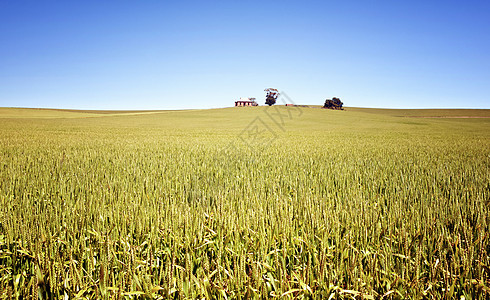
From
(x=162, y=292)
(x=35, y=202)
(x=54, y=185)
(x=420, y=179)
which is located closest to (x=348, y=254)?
(x=162, y=292)

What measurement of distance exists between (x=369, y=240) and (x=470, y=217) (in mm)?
1529

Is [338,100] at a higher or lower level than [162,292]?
higher

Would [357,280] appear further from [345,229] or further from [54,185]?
[54,185]

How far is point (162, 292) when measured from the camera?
5.22ft

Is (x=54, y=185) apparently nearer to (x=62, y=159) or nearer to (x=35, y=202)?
(x=35, y=202)

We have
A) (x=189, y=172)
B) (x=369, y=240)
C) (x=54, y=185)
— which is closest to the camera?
(x=369, y=240)

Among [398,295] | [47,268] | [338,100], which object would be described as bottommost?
[398,295]

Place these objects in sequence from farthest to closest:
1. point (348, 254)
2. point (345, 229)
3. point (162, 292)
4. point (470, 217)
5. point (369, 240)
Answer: point (470, 217) < point (345, 229) < point (369, 240) < point (348, 254) < point (162, 292)

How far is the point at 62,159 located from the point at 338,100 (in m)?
69.6

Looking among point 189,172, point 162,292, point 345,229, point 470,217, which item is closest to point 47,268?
point 162,292

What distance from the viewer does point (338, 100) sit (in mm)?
67625

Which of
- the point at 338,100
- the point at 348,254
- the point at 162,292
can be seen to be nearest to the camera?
the point at 162,292

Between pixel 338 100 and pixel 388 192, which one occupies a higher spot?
pixel 338 100

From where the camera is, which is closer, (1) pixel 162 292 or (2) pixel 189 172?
(1) pixel 162 292
